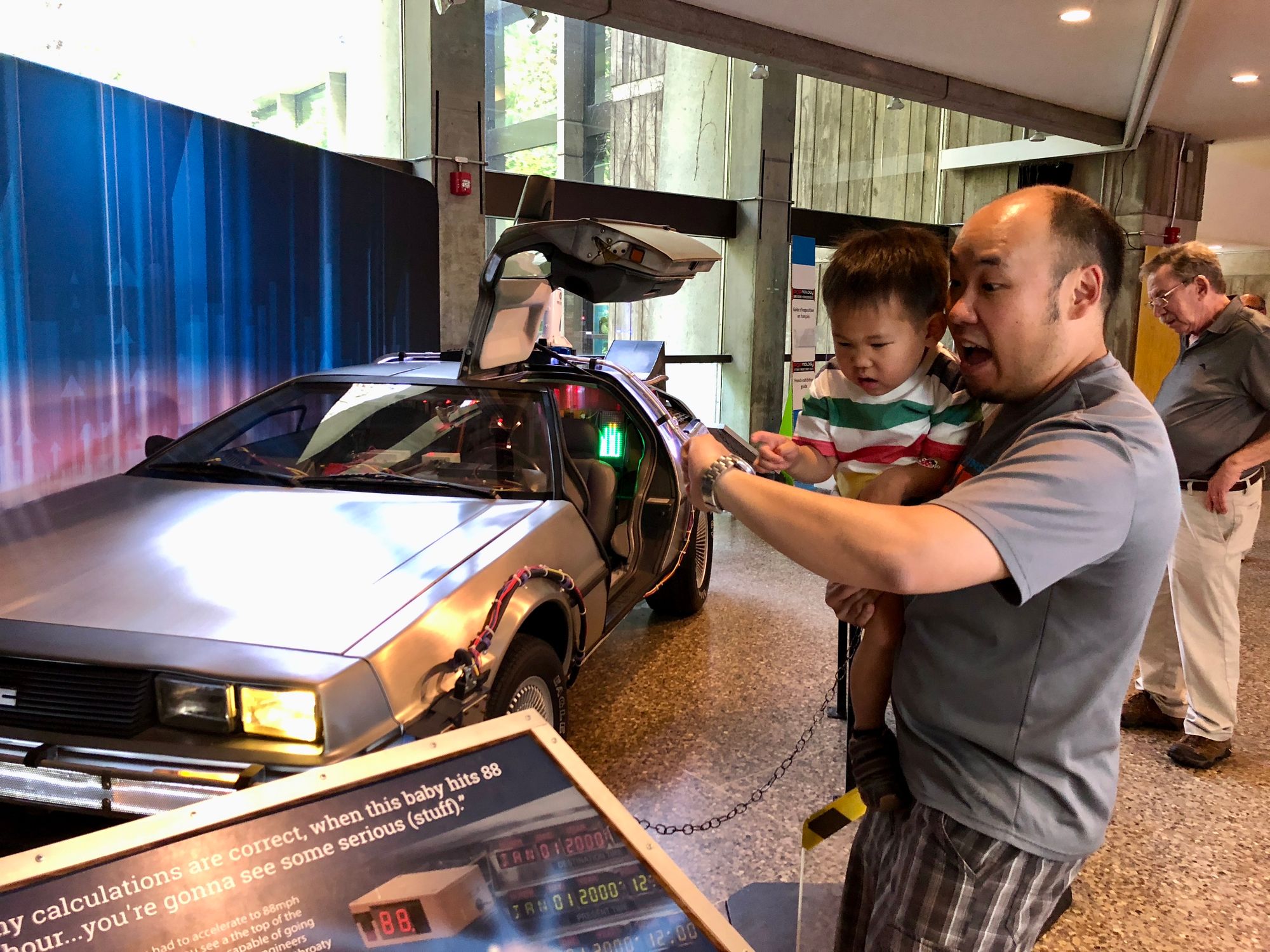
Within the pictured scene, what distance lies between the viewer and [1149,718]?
4.07 metres

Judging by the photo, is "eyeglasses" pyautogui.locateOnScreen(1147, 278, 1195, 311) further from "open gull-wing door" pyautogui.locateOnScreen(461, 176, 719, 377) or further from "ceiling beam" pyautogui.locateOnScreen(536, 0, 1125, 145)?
"ceiling beam" pyautogui.locateOnScreen(536, 0, 1125, 145)

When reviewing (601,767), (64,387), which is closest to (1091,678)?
(601,767)

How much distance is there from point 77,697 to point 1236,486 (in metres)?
4.03

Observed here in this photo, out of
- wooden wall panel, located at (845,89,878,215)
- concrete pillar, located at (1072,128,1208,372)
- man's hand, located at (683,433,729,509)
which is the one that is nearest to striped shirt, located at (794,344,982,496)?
man's hand, located at (683,433,729,509)

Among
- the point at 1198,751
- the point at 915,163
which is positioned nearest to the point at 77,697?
the point at 1198,751

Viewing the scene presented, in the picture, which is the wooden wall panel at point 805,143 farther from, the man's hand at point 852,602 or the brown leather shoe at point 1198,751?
the man's hand at point 852,602

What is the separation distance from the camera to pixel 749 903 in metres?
2.72

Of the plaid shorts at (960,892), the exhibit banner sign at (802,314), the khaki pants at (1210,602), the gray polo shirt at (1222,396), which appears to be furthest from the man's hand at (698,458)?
the exhibit banner sign at (802,314)

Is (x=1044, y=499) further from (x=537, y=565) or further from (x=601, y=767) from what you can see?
(x=601, y=767)

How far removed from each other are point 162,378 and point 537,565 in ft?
10.6

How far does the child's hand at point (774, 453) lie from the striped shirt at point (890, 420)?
0.09m

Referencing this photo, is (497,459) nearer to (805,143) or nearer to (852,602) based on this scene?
(852,602)

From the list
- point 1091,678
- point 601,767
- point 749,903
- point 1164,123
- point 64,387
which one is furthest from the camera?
point 1164,123

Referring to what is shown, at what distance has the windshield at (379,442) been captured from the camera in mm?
3406
